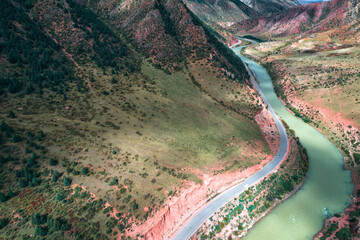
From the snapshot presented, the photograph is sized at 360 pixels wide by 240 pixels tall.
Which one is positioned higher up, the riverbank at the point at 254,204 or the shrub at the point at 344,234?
the shrub at the point at 344,234

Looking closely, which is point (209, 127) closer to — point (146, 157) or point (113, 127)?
point (146, 157)

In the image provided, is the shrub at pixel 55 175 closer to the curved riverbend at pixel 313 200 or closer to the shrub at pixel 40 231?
the shrub at pixel 40 231

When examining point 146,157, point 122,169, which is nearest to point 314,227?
point 146,157

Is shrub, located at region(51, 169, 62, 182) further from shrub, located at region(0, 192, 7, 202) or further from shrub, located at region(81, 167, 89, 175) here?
shrub, located at region(0, 192, 7, 202)

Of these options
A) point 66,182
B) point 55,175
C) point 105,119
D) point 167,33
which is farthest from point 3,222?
point 167,33

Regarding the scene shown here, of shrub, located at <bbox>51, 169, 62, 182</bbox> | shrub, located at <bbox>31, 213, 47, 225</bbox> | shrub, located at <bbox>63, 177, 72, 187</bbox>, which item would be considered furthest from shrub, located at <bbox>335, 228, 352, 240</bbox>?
shrub, located at <bbox>51, 169, 62, 182</bbox>

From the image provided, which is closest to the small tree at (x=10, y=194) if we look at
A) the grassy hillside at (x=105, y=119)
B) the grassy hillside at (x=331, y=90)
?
the grassy hillside at (x=105, y=119)

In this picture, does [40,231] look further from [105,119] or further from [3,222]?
[105,119]
